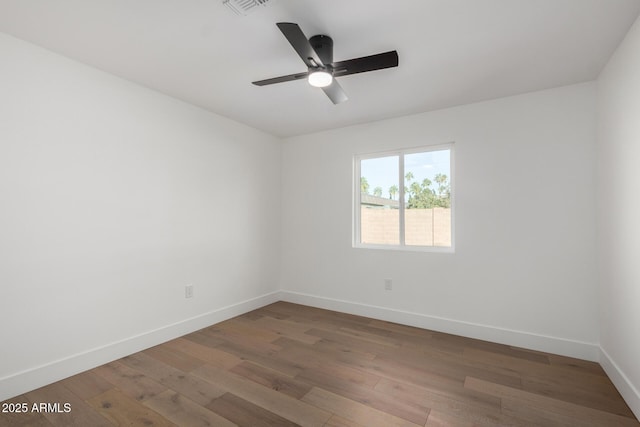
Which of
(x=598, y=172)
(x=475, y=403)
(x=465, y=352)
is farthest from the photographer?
(x=465, y=352)

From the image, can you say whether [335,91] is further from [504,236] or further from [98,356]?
[98,356]

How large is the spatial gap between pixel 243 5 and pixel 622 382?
3.42 meters

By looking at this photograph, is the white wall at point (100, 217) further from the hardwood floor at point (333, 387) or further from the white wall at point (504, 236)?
the white wall at point (504, 236)

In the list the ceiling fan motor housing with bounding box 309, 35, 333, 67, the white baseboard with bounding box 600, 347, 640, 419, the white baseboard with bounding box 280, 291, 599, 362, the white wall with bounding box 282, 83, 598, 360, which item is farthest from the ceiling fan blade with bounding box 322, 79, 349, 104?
the white baseboard with bounding box 600, 347, 640, 419

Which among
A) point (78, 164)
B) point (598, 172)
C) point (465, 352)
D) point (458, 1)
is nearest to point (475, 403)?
point (465, 352)

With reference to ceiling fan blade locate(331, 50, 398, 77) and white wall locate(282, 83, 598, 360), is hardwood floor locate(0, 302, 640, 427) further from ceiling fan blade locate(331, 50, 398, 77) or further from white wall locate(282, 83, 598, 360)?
ceiling fan blade locate(331, 50, 398, 77)

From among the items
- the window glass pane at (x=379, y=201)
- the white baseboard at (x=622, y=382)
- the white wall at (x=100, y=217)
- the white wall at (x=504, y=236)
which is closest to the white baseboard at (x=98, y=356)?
the white wall at (x=100, y=217)

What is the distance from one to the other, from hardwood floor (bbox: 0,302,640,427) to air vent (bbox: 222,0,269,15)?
2.41 metres

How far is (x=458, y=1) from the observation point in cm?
167

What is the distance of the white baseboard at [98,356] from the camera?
199cm

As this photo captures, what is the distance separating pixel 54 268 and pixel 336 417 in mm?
2266

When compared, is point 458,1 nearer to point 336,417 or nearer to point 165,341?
point 336,417

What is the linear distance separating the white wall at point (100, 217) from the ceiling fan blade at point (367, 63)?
6.31 ft

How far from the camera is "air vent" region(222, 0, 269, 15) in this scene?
1.63 meters
